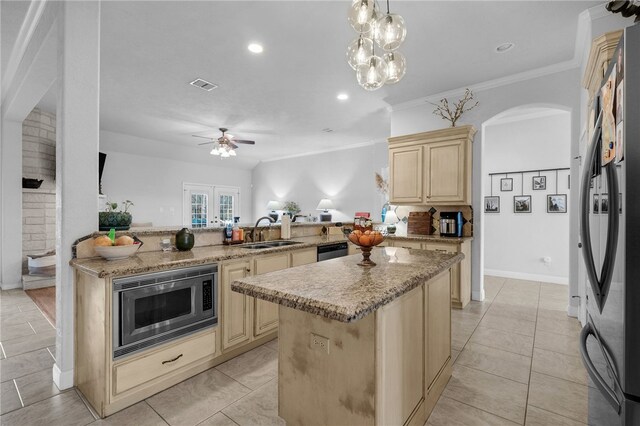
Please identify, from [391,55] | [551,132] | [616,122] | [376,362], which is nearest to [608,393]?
[376,362]

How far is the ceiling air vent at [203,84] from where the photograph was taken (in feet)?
13.8

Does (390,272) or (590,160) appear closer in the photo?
→ (590,160)

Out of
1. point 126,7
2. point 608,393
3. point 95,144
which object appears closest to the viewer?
point 608,393

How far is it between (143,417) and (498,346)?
2.90m

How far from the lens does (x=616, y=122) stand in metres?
0.98

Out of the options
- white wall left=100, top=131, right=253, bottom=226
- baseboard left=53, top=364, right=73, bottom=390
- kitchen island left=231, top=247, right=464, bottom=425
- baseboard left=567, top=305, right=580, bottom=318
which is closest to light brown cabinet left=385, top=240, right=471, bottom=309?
baseboard left=567, top=305, right=580, bottom=318

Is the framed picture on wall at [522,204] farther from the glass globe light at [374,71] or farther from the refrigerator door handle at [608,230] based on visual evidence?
the refrigerator door handle at [608,230]

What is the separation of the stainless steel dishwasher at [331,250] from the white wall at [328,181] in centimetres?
374

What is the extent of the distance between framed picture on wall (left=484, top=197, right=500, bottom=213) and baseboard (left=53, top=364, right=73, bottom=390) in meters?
6.40

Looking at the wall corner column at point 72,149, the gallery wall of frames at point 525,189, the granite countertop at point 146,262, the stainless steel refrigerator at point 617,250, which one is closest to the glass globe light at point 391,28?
the stainless steel refrigerator at point 617,250

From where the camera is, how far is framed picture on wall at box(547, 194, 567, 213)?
507cm

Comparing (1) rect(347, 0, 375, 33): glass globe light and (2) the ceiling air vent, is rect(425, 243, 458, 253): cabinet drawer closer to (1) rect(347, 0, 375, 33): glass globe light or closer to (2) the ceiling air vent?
(1) rect(347, 0, 375, 33): glass globe light

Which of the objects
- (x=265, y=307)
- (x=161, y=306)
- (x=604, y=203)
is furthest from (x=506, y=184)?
(x=161, y=306)

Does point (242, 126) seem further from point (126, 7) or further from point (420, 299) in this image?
point (420, 299)
